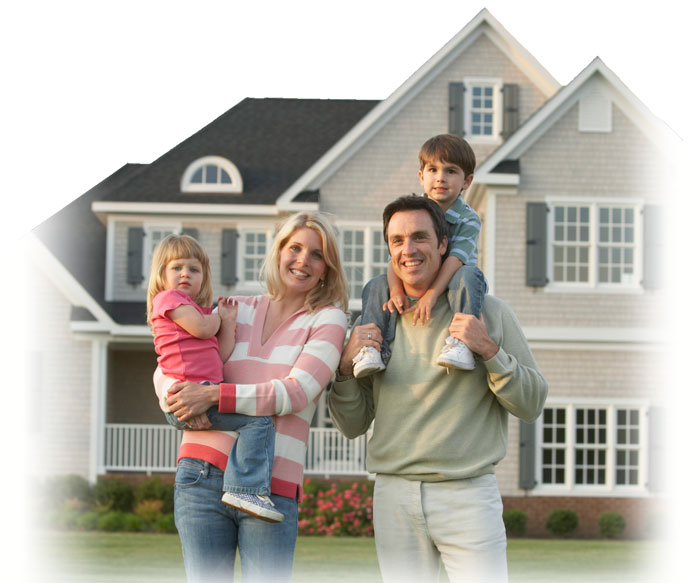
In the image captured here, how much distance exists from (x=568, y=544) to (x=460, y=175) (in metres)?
12.6

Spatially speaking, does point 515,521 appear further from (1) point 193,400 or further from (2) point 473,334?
(1) point 193,400

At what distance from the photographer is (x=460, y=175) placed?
4992 mm

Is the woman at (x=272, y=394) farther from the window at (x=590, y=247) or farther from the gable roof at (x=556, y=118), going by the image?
the window at (x=590, y=247)

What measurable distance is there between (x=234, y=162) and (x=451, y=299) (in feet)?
57.0

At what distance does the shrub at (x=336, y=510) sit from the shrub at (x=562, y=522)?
3406 mm

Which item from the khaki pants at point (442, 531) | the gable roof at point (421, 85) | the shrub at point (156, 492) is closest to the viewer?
the khaki pants at point (442, 531)

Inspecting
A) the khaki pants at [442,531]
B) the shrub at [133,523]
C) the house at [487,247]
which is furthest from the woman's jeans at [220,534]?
the shrub at [133,523]

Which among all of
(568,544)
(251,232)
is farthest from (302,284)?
(251,232)

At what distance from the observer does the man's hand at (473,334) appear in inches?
158

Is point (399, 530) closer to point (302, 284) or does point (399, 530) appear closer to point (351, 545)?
point (302, 284)

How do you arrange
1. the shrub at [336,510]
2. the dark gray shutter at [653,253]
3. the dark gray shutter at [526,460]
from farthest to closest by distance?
the dark gray shutter at [653,253] < the dark gray shutter at [526,460] < the shrub at [336,510]

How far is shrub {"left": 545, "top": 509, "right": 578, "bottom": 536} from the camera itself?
16828 mm

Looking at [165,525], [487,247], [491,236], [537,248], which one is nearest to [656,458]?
[537,248]

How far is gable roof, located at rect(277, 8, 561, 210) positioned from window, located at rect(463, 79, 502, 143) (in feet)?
2.33
